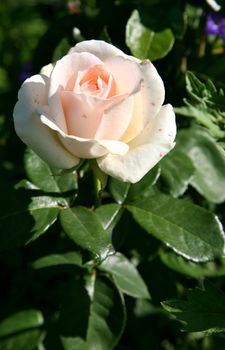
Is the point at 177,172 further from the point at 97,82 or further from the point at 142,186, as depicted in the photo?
the point at 97,82

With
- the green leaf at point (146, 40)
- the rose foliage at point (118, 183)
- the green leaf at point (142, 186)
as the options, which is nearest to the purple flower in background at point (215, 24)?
the rose foliage at point (118, 183)

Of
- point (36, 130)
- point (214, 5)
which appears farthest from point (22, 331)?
point (214, 5)

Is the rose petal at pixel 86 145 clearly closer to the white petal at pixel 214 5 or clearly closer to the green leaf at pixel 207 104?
the green leaf at pixel 207 104

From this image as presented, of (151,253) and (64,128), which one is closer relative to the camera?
(64,128)

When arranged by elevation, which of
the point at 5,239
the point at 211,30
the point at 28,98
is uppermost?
the point at 28,98

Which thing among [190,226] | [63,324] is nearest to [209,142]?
[190,226]

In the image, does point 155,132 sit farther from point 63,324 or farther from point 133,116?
point 63,324
